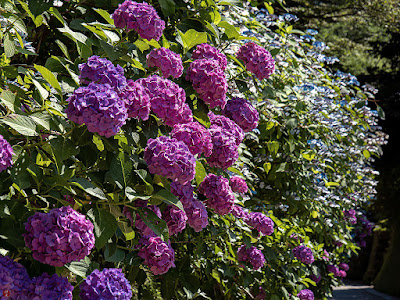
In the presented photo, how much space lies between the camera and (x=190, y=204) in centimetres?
204

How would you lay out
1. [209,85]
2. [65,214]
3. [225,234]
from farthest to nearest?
[225,234] < [209,85] < [65,214]

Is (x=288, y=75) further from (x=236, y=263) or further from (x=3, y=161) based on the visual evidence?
(x=3, y=161)

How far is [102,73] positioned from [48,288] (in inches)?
24.9

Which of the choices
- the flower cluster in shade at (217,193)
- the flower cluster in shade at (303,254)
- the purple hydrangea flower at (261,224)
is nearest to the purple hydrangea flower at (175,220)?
the flower cluster in shade at (217,193)

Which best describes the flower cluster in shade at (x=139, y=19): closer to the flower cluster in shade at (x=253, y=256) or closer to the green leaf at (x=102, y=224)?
the green leaf at (x=102, y=224)

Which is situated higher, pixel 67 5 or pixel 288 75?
pixel 67 5

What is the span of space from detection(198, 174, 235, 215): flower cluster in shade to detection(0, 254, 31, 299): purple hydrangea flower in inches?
38.5

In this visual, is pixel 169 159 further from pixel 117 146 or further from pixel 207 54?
pixel 207 54

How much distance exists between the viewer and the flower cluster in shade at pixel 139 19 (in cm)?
196

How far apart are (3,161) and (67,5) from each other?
141 centimetres

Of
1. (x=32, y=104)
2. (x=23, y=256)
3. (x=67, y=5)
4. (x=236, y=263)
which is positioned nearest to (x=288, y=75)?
(x=236, y=263)

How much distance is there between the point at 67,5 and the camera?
102 inches

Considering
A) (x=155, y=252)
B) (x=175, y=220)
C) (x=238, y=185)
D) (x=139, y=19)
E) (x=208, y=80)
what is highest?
(x=139, y=19)

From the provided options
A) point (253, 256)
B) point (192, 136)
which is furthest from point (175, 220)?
point (253, 256)
